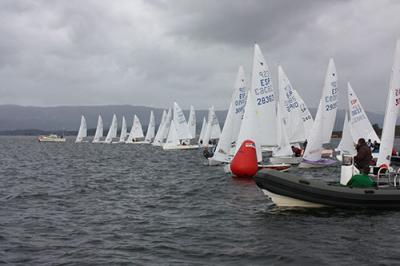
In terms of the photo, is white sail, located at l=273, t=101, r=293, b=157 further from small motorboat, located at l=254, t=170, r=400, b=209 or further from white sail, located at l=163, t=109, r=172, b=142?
white sail, located at l=163, t=109, r=172, b=142

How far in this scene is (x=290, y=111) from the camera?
3422 centimetres

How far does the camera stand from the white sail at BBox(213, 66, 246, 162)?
2812 cm

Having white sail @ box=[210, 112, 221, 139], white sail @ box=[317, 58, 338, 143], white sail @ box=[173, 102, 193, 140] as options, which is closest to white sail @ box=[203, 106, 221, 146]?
white sail @ box=[210, 112, 221, 139]

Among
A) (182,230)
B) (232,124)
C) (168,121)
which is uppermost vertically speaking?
(168,121)

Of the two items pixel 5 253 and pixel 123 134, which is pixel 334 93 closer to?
pixel 5 253

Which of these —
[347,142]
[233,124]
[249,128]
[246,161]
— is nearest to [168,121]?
[347,142]

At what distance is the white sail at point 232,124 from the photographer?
92.3 ft

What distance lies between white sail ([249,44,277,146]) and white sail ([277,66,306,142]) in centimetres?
705

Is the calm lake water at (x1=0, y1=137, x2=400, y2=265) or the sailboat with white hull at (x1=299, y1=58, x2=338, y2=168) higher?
the sailboat with white hull at (x1=299, y1=58, x2=338, y2=168)

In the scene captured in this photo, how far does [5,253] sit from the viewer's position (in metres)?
10.2

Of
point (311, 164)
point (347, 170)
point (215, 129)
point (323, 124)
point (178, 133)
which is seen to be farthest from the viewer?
point (178, 133)

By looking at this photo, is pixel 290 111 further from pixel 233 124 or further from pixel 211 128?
pixel 211 128

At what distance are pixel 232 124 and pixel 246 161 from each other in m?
5.61

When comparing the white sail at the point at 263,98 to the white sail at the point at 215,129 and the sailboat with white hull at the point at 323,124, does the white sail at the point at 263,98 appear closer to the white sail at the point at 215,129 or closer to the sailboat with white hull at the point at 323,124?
the sailboat with white hull at the point at 323,124
